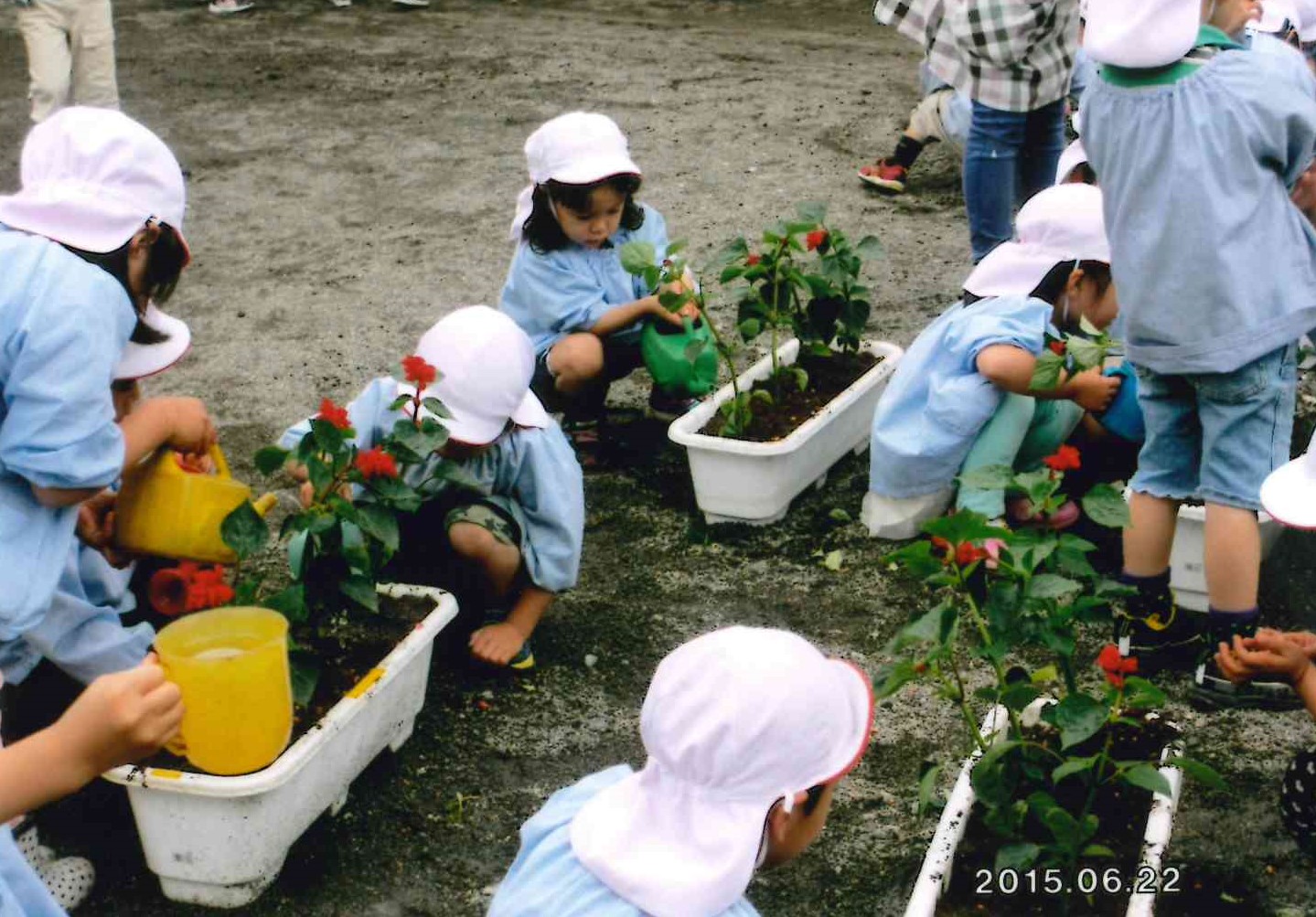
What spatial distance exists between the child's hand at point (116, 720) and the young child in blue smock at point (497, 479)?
130 centimetres

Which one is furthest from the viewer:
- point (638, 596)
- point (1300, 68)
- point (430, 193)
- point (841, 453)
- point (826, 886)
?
point (430, 193)

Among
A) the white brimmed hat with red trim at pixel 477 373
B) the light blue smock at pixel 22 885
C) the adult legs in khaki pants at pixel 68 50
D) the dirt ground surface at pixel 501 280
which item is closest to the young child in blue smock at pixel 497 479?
the white brimmed hat with red trim at pixel 477 373

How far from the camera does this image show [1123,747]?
247 centimetres

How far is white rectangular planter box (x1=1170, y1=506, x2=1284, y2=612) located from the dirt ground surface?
165mm

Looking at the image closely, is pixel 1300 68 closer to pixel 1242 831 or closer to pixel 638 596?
pixel 1242 831

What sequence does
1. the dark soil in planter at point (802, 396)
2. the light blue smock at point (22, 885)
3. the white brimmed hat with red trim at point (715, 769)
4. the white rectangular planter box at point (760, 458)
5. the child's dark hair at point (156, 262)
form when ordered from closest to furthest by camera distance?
1. the white brimmed hat with red trim at point (715, 769)
2. the light blue smock at point (22, 885)
3. the child's dark hair at point (156, 262)
4. the white rectangular planter box at point (760, 458)
5. the dark soil in planter at point (802, 396)

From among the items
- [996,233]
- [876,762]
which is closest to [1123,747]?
[876,762]

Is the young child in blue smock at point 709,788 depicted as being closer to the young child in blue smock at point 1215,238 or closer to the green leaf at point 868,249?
the young child in blue smock at point 1215,238

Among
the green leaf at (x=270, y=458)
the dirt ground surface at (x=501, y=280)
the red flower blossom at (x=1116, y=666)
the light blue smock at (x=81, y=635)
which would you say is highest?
the green leaf at (x=270, y=458)

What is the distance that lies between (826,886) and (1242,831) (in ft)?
2.26

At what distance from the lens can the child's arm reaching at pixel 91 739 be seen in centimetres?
173

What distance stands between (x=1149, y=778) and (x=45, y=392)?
64.4 inches

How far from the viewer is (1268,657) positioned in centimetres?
246

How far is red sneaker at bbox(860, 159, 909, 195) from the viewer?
6.03m
